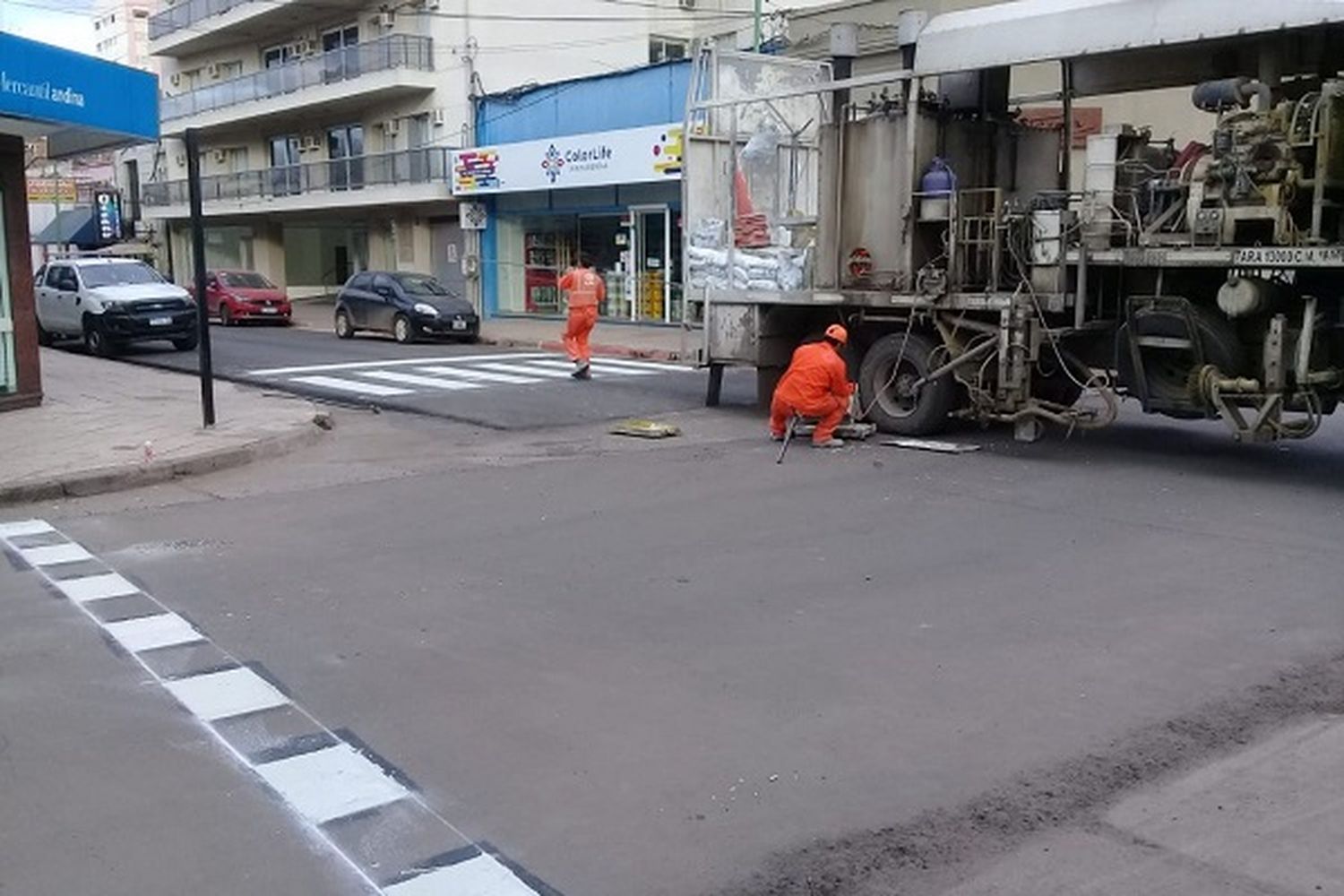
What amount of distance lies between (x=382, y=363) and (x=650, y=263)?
925 centimetres

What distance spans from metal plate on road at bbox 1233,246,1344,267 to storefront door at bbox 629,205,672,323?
18905 millimetres

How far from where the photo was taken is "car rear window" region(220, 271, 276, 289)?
32.4 meters

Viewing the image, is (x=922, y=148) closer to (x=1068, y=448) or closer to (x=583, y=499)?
(x=1068, y=448)

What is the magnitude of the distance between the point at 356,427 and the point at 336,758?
9.61m

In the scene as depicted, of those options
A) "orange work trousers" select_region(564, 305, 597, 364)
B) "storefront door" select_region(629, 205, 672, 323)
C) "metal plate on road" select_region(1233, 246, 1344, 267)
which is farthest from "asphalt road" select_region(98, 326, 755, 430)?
"metal plate on road" select_region(1233, 246, 1344, 267)

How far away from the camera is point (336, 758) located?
15.1 ft

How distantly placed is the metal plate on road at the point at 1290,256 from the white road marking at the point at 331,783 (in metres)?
7.81

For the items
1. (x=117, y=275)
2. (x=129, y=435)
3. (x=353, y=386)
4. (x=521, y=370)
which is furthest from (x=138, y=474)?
(x=117, y=275)

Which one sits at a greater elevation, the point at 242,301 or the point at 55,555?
the point at 242,301

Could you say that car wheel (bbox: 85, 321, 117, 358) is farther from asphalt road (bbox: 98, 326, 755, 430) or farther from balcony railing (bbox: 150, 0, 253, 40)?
balcony railing (bbox: 150, 0, 253, 40)

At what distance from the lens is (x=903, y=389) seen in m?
12.6

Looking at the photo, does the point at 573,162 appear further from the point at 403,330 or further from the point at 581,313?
the point at 581,313

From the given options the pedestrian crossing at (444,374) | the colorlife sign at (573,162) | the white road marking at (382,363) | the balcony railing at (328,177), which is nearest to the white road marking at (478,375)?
the pedestrian crossing at (444,374)

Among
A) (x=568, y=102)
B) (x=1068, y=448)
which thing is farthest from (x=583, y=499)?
(x=568, y=102)
